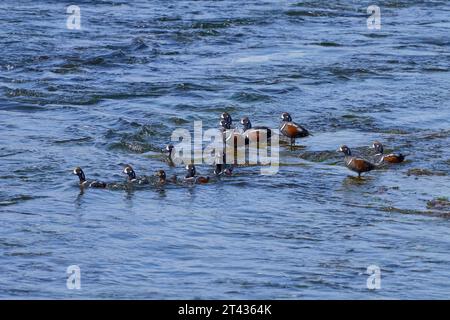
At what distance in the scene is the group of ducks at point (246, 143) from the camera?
14.0m

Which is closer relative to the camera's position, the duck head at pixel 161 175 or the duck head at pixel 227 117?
the duck head at pixel 161 175

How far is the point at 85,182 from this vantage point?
1375cm

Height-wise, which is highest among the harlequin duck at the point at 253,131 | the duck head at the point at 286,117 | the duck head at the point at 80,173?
the duck head at the point at 286,117

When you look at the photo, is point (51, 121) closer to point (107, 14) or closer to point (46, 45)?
point (46, 45)

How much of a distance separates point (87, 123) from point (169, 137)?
1369 millimetres

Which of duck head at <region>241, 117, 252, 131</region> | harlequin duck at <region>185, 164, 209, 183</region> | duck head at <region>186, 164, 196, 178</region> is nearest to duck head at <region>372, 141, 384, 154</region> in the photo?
duck head at <region>241, 117, 252, 131</region>

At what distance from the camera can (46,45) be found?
22.0 m

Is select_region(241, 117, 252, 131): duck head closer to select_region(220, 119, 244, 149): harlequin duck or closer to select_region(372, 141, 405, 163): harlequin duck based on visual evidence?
select_region(220, 119, 244, 149): harlequin duck

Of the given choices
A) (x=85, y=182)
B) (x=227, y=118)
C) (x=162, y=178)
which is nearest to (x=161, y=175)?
(x=162, y=178)

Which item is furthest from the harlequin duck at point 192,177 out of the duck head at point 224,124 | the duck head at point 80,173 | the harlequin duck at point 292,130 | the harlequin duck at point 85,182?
the duck head at point 224,124

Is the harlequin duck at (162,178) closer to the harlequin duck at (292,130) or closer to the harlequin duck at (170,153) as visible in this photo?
the harlequin duck at (170,153)

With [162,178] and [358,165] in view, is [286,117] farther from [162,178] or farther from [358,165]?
[162,178]

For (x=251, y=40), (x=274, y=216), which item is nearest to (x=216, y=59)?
(x=251, y=40)

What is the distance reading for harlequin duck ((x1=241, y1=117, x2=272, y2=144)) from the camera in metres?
16.0
